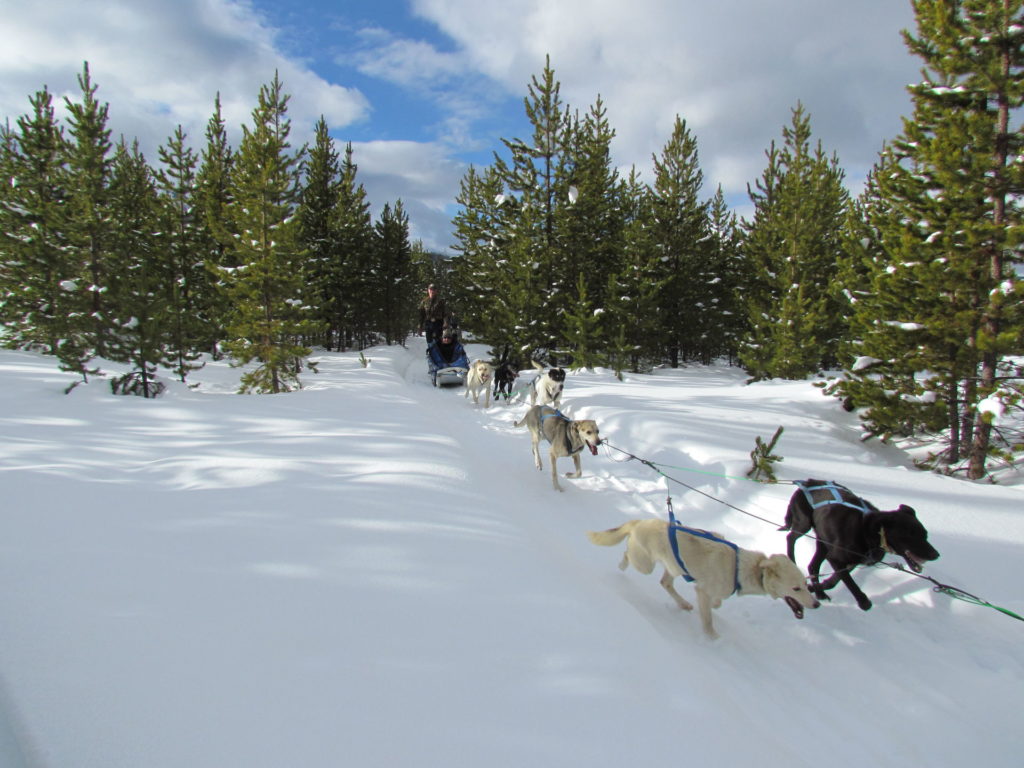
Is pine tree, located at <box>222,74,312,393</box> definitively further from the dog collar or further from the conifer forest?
the dog collar

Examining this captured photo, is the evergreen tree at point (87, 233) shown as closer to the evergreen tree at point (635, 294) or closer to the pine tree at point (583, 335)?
the pine tree at point (583, 335)

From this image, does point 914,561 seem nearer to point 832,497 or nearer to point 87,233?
point 832,497

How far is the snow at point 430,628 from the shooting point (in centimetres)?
180

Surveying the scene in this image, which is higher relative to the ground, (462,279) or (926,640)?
(462,279)

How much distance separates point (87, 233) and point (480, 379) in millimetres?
11886

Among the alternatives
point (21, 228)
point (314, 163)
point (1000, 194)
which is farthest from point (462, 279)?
point (1000, 194)

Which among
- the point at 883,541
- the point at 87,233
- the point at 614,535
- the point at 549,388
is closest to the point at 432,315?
the point at 549,388

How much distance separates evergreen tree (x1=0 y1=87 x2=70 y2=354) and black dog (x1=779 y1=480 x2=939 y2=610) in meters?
17.9

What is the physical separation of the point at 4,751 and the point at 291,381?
1350 centimetres

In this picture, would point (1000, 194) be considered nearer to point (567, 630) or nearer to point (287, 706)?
point (567, 630)

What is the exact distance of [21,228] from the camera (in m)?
14.5

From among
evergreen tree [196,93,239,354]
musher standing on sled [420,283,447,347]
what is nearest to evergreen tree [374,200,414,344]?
evergreen tree [196,93,239,354]

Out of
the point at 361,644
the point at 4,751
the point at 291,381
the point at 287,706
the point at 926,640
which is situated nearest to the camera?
the point at 4,751

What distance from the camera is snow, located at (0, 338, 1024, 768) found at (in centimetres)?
180
